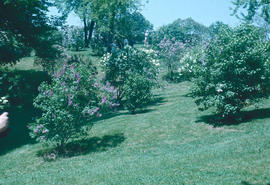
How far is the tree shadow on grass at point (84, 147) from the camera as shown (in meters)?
12.9

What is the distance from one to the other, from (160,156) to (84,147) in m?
4.94

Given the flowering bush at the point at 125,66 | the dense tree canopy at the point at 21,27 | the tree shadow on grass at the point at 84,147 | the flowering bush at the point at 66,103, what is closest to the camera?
the flowering bush at the point at 66,103

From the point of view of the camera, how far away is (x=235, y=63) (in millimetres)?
13195

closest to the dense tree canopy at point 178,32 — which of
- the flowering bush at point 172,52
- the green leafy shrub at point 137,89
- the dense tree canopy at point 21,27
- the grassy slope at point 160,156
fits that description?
the flowering bush at point 172,52

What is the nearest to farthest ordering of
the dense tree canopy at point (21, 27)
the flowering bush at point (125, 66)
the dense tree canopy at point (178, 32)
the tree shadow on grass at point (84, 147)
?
the tree shadow on grass at point (84, 147)
the dense tree canopy at point (21, 27)
the flowering bush at point (125, 66)
the dense tree canopy at point (178, 32)

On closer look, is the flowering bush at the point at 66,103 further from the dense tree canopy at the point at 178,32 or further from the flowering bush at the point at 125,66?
the dense tree canopy at the point at 178,32

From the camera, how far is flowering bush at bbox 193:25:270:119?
522 inches

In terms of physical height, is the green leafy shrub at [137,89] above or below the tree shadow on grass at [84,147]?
above

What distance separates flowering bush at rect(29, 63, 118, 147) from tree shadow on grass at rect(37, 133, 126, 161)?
22.4 inches

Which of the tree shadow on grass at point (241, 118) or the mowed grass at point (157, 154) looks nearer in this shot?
the mowed grass at point (157, 154)

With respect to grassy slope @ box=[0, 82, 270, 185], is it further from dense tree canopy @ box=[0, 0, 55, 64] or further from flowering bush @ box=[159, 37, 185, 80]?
flowering bush @ box=[159, 37, 185, 80]

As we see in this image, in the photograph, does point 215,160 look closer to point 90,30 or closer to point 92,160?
point 92,160

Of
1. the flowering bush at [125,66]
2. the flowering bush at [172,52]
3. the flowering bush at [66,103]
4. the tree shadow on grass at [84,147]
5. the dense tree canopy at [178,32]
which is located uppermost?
the dense tree canopy at [178,32]

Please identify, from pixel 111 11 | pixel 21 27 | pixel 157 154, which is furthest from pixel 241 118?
pixel 21 27
